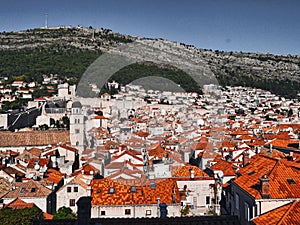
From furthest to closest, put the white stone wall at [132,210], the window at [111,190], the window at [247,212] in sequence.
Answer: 1. the window at [111,190]
2. the white stone wall at [132,210]
3. the window at [247,212]

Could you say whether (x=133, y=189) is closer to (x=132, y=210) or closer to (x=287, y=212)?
(x=132, y=210)

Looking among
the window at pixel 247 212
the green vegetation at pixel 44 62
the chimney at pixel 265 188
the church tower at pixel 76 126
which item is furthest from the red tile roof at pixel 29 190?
the green vegetation at pixel 44 62

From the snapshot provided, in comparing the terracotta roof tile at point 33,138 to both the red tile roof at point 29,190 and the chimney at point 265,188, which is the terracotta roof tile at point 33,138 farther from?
the chimney at point 265,188

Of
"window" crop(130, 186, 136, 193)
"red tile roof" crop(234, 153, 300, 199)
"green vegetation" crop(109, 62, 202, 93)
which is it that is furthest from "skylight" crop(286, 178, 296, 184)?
"green vegetation" crop(109, 62, 202, 93)

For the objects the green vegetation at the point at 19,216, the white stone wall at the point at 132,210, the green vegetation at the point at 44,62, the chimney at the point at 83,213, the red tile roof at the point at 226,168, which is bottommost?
the white stone wall at the point at 132,210

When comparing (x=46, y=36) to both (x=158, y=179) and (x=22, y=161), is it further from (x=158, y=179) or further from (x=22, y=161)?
(x=158, y=179)

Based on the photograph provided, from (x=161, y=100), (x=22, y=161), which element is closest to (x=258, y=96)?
(x=161, y=100)

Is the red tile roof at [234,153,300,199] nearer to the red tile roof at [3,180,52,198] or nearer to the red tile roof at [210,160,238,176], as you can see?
the red tile roof at [210,160,238,176]
